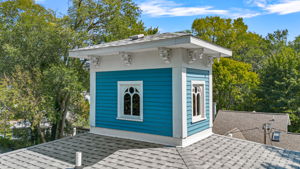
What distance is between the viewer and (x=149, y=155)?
4.36m

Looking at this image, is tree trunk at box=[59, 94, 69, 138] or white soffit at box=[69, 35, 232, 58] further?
tree trunk at box=[59, 94, 69, 138]

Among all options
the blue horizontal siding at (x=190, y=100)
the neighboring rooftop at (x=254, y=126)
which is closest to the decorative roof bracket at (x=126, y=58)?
the blue horizontal siding at (x=190, y=100)

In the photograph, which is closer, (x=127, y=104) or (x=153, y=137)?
(x=153, y=137)

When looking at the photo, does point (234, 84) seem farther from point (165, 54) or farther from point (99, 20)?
point (165, 54)

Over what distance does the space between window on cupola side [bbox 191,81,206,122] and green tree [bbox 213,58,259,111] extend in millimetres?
13966

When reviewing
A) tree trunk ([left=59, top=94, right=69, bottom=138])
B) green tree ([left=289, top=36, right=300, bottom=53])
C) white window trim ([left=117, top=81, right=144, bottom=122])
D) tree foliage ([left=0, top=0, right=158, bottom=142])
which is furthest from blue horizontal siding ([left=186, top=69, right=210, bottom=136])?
green tree ([left=289, top=36, right=300, bottom=53])

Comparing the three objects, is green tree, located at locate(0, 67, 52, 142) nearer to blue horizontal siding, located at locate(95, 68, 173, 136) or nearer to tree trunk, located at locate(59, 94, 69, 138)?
tree trunk, located at locate(59, 94, 69, 138)

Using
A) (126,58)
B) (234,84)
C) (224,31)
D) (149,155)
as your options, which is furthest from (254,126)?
(224,31)

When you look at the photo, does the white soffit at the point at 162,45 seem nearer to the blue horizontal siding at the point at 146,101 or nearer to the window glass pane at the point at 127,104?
the blue horizontal siding at the point at 146,101

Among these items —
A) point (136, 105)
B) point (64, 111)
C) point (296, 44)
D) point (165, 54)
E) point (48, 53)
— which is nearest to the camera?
point (165, 54)

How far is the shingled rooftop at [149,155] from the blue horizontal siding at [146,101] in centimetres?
42

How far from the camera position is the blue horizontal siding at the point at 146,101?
488 cm

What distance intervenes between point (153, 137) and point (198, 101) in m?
1.70

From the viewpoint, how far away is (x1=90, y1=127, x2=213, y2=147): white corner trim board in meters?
4.75
